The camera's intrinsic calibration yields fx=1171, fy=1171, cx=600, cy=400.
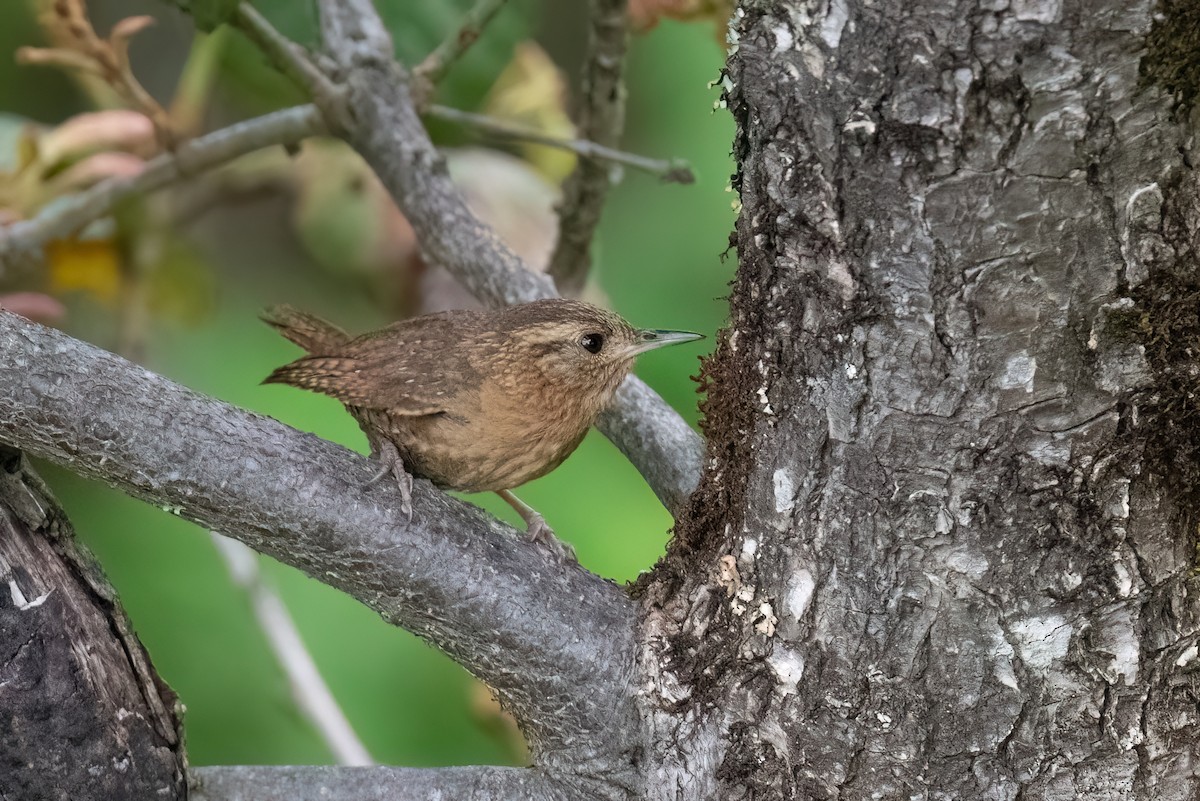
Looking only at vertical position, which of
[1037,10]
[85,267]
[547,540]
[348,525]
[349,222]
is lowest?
[348,525]

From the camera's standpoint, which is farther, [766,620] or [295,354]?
[295,354]

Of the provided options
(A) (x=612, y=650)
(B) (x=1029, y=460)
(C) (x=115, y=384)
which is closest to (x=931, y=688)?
(B) (x=1029, y=460)

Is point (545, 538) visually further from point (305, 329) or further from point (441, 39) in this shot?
point (441, 39)

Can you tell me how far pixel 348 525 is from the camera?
1324mm

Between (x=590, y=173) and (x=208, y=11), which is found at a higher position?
(x=590, y=173)

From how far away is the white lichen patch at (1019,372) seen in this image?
109 centimetres

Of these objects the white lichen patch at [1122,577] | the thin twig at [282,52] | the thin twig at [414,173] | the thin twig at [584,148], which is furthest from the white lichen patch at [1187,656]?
the thin twig at [282,52]

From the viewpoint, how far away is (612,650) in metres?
1.42

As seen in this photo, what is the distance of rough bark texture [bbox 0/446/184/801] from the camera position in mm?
1239

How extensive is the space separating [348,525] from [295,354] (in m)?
1.94

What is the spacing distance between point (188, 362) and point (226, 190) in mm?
473

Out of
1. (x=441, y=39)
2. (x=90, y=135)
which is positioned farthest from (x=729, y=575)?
(x=90, y=135)

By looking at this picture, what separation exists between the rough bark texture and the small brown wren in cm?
50

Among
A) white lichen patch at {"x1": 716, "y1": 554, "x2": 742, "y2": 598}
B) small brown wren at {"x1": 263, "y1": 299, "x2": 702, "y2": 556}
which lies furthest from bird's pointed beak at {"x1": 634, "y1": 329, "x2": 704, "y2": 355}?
white lichen patch at {"x1": 716, "y1": 554, "x2": 742, "y2": 598}
